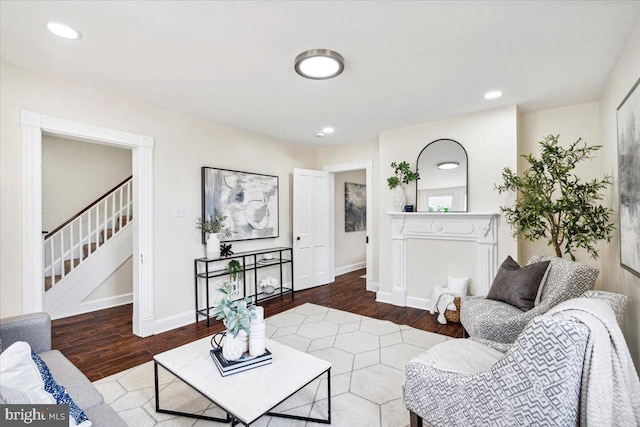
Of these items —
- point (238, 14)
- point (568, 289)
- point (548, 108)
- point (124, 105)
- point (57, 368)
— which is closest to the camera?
point (57, 368)

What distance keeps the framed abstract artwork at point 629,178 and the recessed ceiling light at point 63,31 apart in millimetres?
3554

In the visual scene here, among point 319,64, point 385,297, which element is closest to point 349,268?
point 385,297

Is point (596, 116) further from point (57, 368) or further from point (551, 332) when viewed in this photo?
point (57, 368)

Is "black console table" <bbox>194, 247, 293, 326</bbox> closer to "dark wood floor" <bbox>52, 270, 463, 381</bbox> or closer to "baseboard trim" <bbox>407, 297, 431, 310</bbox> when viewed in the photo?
"dark wood floor" <bbox>52, 270, 463, 381</bbox>

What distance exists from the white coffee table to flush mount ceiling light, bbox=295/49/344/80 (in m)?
2.08

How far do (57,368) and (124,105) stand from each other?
8.21ft

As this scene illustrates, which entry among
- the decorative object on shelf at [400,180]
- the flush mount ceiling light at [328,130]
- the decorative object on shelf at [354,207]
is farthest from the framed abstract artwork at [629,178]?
the decorative object on shelf at [354,207]

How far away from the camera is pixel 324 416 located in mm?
1972

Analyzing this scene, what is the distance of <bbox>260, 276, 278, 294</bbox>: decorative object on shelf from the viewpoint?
453 cm

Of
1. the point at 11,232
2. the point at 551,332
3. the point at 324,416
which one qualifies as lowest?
the point at 324,416

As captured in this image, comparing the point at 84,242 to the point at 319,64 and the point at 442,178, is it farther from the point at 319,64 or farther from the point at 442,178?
the point at 442,178

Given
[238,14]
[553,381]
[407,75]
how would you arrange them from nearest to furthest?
[553,381] < [238,14] < [407,75]

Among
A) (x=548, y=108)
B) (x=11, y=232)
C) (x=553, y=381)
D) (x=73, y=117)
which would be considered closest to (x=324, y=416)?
(x=553, y=381)

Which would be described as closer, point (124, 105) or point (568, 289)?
point (568, 289)
